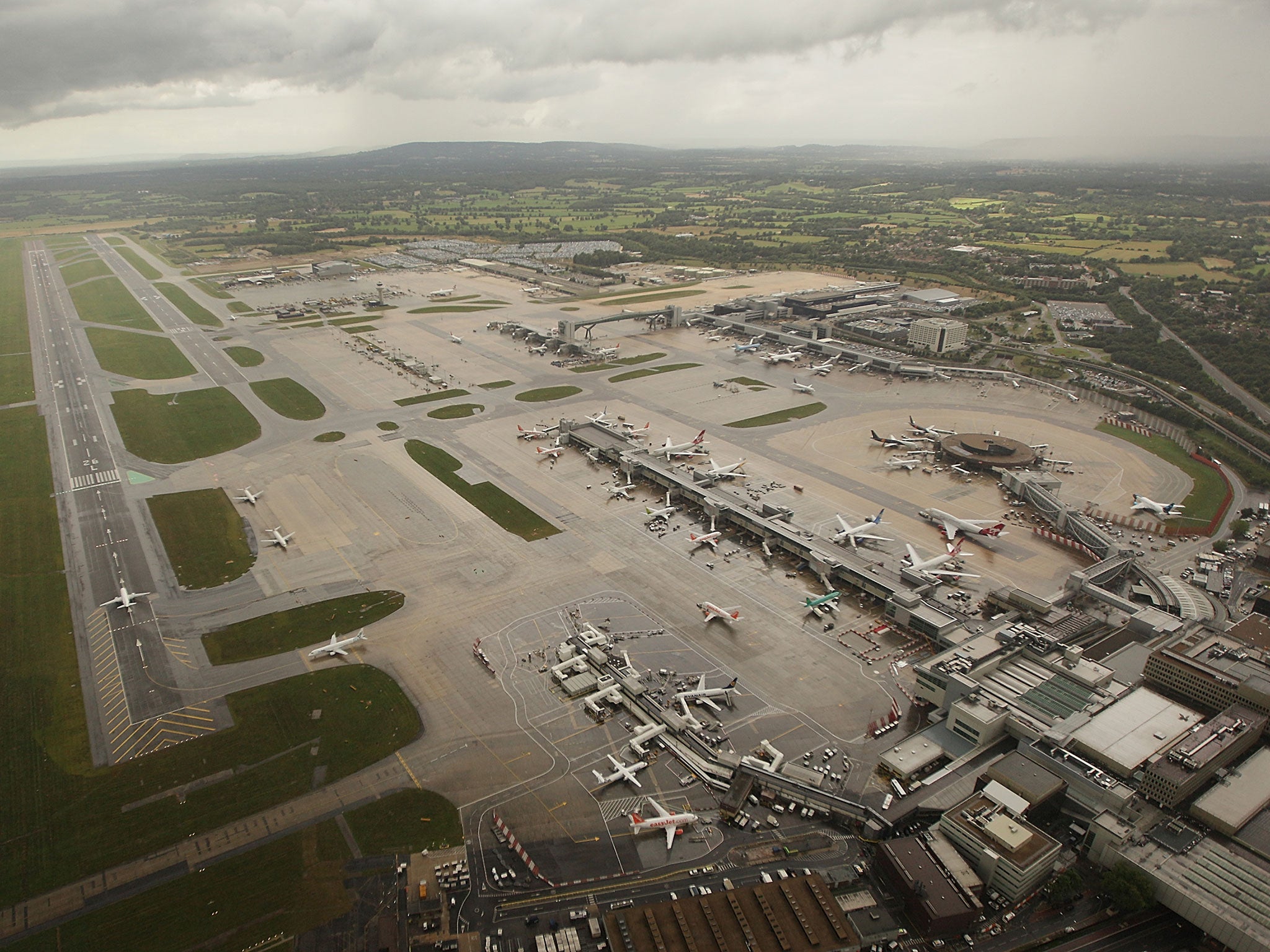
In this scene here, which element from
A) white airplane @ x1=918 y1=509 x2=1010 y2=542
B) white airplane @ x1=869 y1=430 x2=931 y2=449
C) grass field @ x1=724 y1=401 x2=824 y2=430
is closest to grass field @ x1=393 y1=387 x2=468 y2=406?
grass field @ x1=724 y1=401 x2=824 y2=430

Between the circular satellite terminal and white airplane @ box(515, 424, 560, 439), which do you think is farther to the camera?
white airplane @ box(515, 424, 560, 439)

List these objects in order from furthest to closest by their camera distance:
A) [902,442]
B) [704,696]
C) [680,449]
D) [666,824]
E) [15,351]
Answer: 1. [15,351]
2. [902,442]
3. [680,449]
4. [704,696]
5. [666,824]

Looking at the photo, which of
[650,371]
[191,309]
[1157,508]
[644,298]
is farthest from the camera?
[644,298]

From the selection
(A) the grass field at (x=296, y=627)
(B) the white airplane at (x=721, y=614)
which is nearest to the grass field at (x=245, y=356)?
(A) the grass field at (x=296, y=627)

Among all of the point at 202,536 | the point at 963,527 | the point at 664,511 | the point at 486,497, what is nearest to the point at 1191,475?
the point at 963,527

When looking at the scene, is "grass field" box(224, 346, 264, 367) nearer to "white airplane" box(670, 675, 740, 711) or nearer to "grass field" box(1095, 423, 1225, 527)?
"white airplane" box(670, 675, 740, 711)

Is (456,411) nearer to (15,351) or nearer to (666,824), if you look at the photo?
(666,824)

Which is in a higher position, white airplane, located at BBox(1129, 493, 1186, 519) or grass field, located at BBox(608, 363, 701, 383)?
grass field, located at BBox(608, 363, 701, 383)
